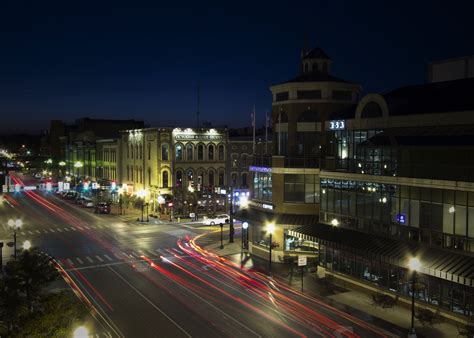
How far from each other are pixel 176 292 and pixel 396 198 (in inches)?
625

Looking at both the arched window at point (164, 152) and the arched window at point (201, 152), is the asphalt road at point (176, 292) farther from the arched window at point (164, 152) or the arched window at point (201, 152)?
the arched window at point (201, 152)

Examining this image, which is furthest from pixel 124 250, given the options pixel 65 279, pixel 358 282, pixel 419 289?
pixel 419 289

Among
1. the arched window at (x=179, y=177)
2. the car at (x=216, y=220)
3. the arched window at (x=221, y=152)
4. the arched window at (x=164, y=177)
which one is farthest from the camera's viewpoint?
the arched window at (x=221, y=152)

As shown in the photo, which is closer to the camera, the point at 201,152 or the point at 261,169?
the point at 261,169

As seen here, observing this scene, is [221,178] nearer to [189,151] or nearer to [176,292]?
[189,151]

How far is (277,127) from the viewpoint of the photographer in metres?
46.8

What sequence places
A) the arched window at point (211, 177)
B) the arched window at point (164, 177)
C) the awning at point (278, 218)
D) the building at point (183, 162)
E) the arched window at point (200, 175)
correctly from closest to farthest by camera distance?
the awning at point (278, 218) < the building at point (183, 162) < the arched window at point (164, 177) < the arched window at point (200, 175) < the arched window at point (211, 177)

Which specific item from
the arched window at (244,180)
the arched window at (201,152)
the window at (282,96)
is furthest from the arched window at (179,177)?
the window at (282,96)

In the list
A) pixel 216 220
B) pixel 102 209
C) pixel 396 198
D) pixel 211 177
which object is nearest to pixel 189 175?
pixel 211 177

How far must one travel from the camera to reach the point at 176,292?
33062 mm

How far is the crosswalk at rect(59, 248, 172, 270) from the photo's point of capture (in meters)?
41.2

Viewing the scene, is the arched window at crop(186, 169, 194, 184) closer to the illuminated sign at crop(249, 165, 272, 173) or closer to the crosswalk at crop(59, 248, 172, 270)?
the crosswalk at crop(59, 248, 172, 270)

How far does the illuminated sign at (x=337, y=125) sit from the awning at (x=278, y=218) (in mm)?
7988

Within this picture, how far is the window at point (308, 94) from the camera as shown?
44469 millimetres
